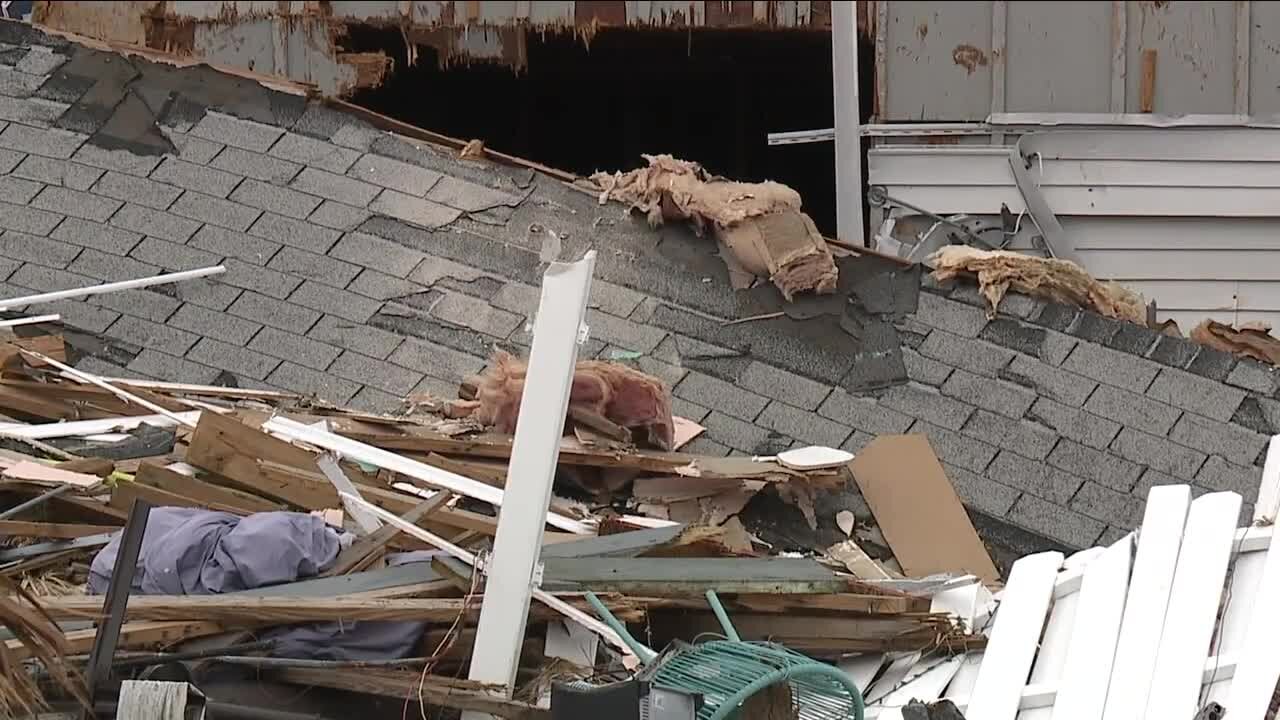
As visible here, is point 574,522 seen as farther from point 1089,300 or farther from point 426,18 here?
point 426,18

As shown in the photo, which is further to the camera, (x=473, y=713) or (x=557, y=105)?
(x=557, y=105)

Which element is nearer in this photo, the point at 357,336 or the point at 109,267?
the point at 357,336

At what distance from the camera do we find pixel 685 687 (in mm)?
3588

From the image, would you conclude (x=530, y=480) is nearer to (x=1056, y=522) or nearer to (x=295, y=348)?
(x=1056, y=522)

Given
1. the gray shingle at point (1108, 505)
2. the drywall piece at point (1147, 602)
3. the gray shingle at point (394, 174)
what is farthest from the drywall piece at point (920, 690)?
the gray shingle at point (394, 174)

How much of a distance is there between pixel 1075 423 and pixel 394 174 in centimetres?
339

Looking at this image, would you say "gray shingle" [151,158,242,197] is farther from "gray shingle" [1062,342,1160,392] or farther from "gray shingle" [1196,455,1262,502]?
"gray shingle" [1196,455,1262,502]

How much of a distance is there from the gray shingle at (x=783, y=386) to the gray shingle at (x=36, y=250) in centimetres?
313

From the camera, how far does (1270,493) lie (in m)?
4.73

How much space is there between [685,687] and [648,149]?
11.4m

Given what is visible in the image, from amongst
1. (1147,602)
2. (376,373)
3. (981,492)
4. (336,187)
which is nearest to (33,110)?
(336,187)

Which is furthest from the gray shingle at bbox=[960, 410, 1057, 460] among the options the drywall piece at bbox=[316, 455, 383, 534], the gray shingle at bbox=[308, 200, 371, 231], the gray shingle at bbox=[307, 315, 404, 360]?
the gray shingle at bbox=[308, 200, 371, 231]

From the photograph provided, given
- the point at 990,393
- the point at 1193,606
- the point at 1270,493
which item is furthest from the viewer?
the point at 990,393

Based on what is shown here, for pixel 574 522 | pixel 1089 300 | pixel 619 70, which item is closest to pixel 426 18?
pixel 619 70
